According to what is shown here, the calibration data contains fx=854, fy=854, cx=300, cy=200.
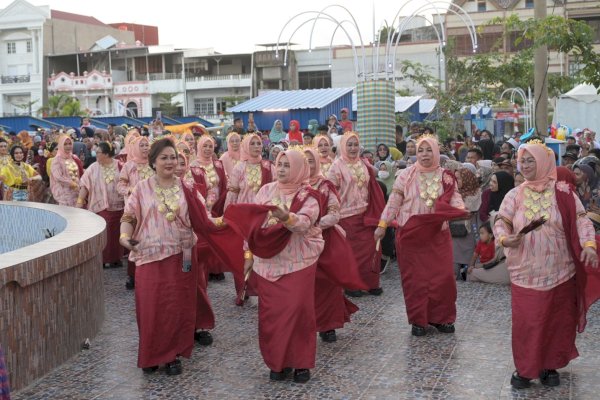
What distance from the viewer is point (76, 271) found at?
6.62 meters

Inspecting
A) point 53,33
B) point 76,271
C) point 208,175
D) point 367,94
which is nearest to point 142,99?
point 53,33

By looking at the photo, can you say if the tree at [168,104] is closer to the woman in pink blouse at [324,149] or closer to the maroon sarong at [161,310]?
the woman in pink blouse at [324,149]

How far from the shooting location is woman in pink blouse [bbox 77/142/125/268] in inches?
431

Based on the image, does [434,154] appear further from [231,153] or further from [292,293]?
[231,153]

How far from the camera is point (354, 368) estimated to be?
20.8ft

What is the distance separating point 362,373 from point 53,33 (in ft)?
204

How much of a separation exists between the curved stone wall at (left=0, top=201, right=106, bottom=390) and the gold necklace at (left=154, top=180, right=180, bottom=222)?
2.48 ft

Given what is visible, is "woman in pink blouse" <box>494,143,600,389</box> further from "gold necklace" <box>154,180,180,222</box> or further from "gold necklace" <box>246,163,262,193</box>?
"gold necklace" <box>246,163,262,193</box>

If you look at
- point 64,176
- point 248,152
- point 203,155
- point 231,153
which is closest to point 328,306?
point 248,152

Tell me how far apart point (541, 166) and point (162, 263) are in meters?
2.78

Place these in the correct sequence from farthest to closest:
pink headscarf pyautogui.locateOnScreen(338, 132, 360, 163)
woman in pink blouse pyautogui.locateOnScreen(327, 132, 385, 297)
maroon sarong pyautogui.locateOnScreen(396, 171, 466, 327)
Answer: woman in pink blouse pyautogui.locateOnScreen(327, 132, 385, 297) → pink headscarf pyautogui.locateOnScreen(338, 132, 360, 163) → maroon sarong pyautogui.locateOnScreen(396, 171, 466, 327)

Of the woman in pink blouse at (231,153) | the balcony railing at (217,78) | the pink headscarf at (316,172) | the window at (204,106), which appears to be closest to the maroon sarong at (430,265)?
the pink headscarf at (316,172)

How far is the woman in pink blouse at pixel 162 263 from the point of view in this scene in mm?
6203

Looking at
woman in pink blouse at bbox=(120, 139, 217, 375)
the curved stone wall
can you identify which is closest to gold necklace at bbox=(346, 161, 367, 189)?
the curved stone wall
